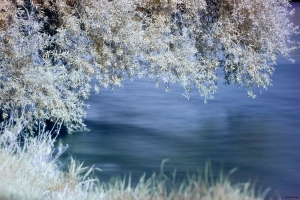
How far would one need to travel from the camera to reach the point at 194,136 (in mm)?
12227

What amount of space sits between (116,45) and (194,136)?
3853 mm

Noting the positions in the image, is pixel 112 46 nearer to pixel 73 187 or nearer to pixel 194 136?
pixel 194 136

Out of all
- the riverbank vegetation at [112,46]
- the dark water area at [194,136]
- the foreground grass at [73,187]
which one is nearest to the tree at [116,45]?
the riverbank vegetation at [112,46]

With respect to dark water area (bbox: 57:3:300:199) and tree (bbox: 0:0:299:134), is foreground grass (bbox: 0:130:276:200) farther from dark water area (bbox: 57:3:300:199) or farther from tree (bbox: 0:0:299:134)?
tree (bbox: 0:0:299:134)

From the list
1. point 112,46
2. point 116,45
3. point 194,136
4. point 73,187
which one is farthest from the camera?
point 194,136

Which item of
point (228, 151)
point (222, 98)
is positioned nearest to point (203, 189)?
point (228, 151)

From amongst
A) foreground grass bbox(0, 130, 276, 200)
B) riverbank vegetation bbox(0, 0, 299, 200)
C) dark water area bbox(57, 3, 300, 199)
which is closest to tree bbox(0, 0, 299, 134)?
riverbank vegetation bbox(0, 0, 299, 200)

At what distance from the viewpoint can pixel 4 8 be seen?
8.41 m

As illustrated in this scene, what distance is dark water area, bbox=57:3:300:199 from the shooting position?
8.72 metres

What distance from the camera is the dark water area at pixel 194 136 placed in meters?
8.72

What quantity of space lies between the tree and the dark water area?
1.43m

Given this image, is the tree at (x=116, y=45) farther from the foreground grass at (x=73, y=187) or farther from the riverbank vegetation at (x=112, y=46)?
the foreground grass at (x=73, y=187)

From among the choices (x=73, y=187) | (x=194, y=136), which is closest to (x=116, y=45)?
(x=194, y=136)

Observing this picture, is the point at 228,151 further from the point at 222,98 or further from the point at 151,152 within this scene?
the point at 222,98
